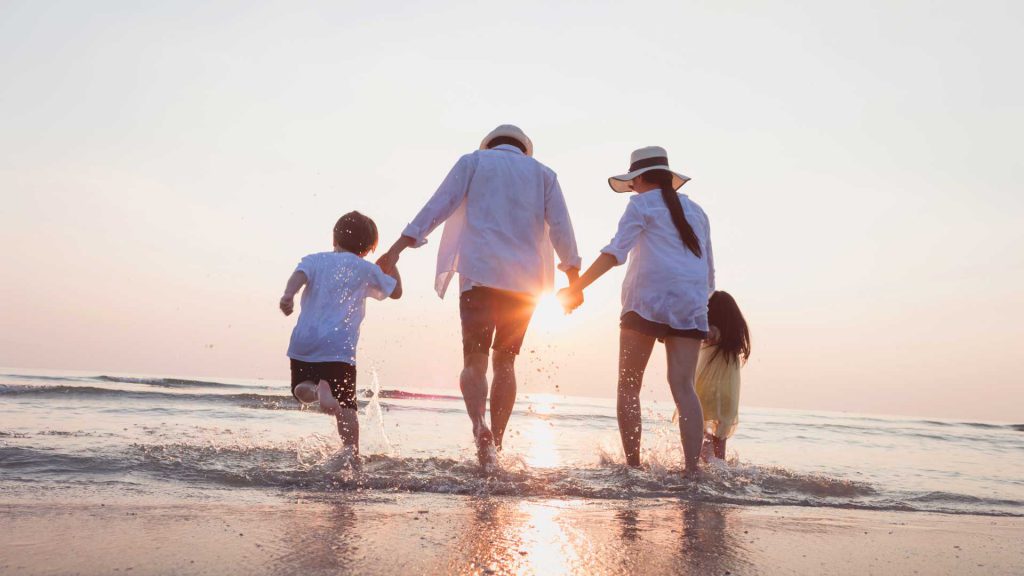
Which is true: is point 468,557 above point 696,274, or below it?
below

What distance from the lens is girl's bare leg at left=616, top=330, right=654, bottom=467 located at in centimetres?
463

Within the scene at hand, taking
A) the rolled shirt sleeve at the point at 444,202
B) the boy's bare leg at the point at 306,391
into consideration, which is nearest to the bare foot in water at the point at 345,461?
the boy's bare leg at the point at 306,391

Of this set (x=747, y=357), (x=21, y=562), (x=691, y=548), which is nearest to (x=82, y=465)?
(x=21, y=562)

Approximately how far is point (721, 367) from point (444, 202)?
110 inches

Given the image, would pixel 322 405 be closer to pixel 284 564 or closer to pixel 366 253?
pixel 366 253

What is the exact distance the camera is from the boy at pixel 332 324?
453cm

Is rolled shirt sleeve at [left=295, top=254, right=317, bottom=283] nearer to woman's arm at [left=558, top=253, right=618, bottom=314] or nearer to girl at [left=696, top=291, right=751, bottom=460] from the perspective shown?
woman's arm at [left=558, top=253, right=618, bottom=314]

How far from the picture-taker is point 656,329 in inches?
179

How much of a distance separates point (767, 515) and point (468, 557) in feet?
6.29

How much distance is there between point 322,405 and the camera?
4488mm

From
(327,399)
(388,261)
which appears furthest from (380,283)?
(327,399)

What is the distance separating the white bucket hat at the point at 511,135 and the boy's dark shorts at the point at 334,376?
5.66ft

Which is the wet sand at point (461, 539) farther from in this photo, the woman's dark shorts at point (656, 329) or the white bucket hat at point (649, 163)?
the white bucket hat at point (649, 163)

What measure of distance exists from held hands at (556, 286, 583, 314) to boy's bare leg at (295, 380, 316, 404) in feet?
5.34
